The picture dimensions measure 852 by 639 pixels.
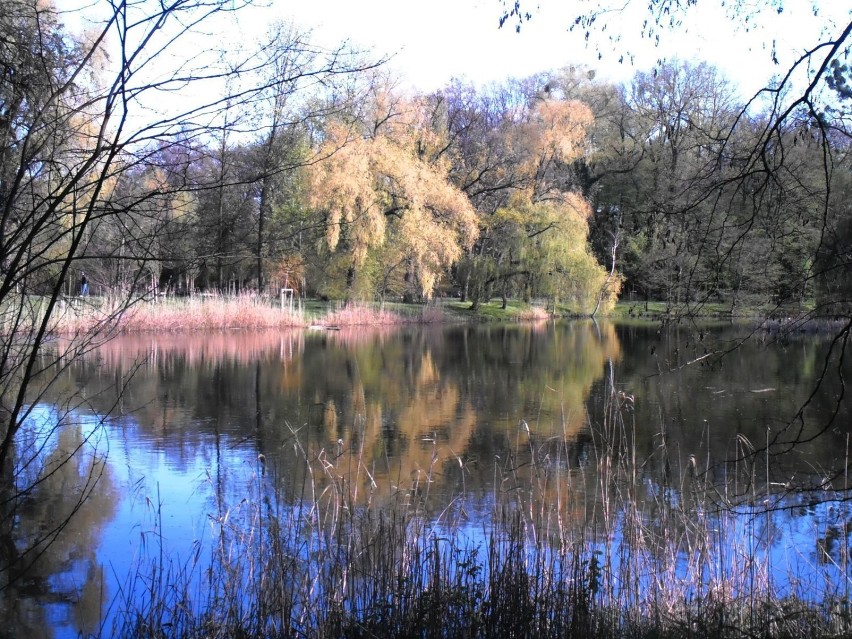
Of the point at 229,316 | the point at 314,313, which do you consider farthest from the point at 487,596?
the point at 314,313

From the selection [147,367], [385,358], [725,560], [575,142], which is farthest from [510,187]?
[725,560]

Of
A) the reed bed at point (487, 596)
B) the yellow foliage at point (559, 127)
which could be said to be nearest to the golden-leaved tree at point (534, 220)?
the yellow foliage at point (559, 127)

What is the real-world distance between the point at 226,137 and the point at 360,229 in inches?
890

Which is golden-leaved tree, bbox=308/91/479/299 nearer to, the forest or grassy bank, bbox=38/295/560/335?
the forest

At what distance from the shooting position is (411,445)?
8289mm

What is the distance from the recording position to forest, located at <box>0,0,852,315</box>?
220cm

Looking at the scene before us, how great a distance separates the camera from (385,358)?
54.9 ft

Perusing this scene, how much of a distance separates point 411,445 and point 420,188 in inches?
761

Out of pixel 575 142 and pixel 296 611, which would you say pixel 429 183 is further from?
pixel 296 611

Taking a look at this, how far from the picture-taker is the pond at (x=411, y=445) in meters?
4.69

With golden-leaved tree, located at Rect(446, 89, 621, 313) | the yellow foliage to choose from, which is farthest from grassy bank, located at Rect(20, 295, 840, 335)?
the yellow foliage

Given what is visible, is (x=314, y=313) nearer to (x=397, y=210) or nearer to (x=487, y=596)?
(x=397, y=210)

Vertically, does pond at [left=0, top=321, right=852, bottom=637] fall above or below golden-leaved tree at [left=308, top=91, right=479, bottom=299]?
below

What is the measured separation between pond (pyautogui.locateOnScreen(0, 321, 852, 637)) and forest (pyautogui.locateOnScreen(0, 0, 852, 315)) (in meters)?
0.54
